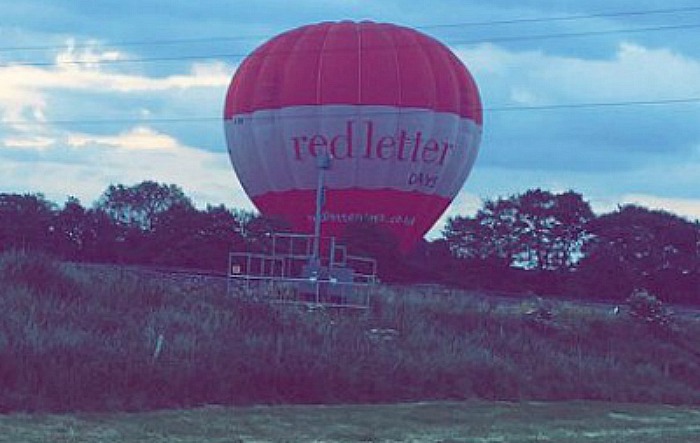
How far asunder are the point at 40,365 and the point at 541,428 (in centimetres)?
925

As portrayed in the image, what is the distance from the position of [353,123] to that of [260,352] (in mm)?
20684

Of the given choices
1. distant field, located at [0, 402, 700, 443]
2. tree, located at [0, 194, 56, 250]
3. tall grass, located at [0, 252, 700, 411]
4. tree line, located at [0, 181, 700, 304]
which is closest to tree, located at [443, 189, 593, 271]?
tree line, located at [0, 181, 700, 304]

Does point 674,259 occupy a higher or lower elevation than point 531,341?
higher

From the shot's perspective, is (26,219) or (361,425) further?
(26,219)

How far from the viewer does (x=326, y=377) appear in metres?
27.7

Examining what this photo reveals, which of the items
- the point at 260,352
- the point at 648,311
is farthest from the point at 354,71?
the point at 260,352

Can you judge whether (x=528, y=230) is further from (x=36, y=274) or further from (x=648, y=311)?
(x=36, y=274)

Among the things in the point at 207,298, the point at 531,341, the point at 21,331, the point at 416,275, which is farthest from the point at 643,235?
the point at 21,331

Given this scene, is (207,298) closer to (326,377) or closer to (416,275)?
(326,377)

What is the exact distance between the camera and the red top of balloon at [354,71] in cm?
4750

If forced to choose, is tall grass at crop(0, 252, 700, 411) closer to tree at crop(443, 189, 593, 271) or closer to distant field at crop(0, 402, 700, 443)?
distant field at crop(0, 402, 700, 443)

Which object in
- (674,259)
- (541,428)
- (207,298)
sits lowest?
(541,428)

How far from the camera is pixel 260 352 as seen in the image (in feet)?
90.7

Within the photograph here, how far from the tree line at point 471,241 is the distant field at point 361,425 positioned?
2372 cm
